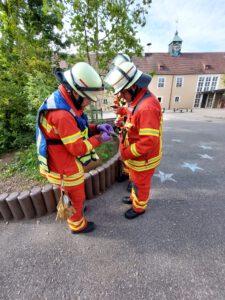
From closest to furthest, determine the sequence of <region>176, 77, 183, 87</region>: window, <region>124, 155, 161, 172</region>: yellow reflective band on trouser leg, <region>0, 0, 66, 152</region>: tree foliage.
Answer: <region>124, 155, 161, 172</region>: yellow reflective band on trouser leg
<region>0, 0, 66, 152</region>: tree foliage
<region>176, 77, 183, 87</region>: window

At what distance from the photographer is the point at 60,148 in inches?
69.9

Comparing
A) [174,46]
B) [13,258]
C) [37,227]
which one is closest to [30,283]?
[13,258]

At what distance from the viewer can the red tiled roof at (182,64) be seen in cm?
2744

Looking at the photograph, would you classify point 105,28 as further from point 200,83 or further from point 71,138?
point 200,83

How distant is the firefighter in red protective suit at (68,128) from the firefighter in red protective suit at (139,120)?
0.32 metres

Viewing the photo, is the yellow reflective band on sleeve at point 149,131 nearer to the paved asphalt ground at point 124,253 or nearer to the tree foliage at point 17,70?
the paved asphalt ground at point 124,253

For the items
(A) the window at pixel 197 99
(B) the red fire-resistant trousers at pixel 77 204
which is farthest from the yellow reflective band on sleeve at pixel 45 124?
(A) the window at pixel 197 99

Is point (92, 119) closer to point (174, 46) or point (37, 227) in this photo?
point (37, 227)

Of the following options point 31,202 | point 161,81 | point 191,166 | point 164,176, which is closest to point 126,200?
point 164,176

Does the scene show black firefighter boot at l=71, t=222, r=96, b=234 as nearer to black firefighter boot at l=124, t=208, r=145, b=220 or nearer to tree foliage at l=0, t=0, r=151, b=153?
black firefighter boot at l=124, t=208, r=145, b=220

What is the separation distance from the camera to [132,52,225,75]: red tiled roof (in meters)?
27.4

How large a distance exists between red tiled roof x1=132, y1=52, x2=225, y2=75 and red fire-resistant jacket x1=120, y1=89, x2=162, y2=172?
28197 mm

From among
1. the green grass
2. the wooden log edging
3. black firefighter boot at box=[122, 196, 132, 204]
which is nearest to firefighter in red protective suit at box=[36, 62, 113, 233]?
the wooden log edging

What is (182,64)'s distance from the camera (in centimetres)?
2812
